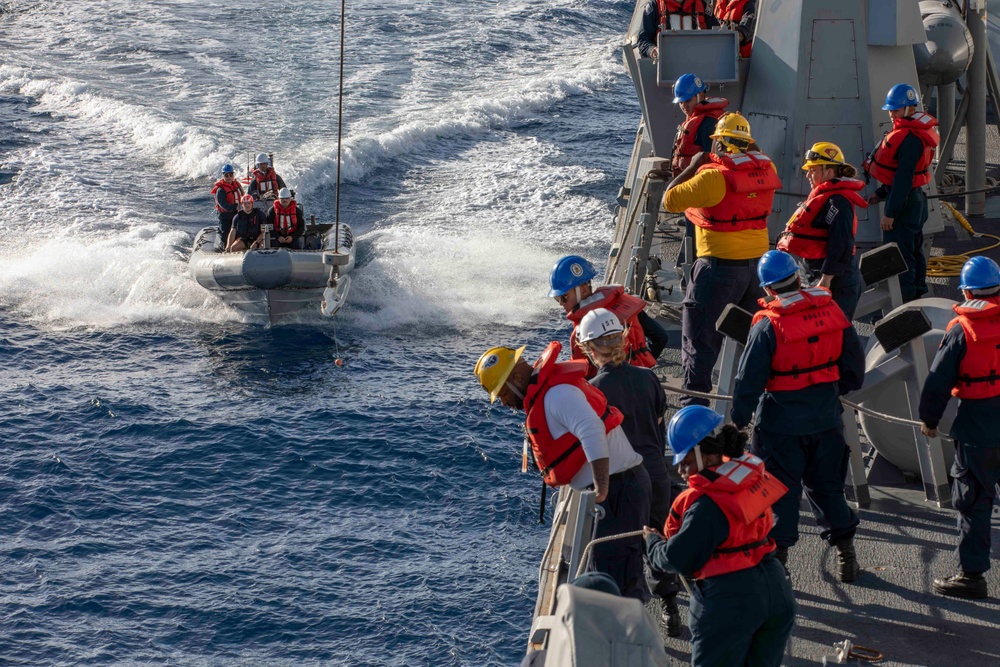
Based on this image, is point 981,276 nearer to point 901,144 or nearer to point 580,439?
point 580,439

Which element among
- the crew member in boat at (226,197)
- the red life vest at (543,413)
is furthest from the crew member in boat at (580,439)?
the crew member in boat at (226,197)

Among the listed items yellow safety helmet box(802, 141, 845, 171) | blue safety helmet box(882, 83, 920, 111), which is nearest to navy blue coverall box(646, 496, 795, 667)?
yellow safety helmet box(802, 141, 845, 171)

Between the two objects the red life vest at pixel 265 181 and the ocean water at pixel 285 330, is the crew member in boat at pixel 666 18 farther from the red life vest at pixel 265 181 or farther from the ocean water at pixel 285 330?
the red life vest at pixel 265 181

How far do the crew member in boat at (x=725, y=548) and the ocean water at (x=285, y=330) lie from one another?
539cm

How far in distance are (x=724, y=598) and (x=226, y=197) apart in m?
15.4

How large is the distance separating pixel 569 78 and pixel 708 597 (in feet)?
94.4

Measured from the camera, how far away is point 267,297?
18.3m

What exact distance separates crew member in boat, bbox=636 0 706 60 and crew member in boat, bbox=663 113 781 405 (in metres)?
3.93

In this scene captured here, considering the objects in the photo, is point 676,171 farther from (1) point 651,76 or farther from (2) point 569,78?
(2) point 569,78

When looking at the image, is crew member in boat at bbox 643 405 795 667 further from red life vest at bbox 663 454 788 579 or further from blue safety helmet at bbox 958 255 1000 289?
blue safety helmet at bbox 958 255 1000 289

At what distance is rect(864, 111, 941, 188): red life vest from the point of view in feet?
30.1

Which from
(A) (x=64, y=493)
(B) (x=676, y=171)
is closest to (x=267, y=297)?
(A) (x=64, y=493)

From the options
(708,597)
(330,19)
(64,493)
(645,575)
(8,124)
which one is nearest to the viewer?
(708,597)

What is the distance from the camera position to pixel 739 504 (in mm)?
4574
